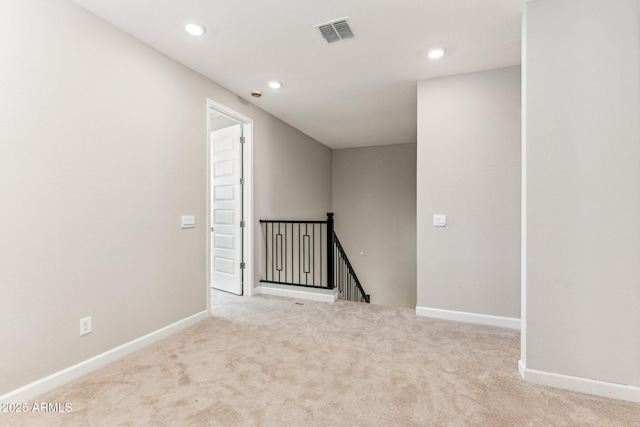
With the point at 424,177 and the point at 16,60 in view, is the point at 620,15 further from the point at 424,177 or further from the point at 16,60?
the point at 16,60

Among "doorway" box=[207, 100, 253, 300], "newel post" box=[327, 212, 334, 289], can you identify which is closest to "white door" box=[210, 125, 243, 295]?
"doorway" box=[207, 100, 253, 300]

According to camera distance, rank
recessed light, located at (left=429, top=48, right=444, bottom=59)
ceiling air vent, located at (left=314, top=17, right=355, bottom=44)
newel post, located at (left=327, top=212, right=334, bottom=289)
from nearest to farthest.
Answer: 1. ceiling air vent, located at (left=314, top=17, right=355, bottom=44)
2. recessed light, located at (left=429, top=48, right=444, bottom=59)
3. newel post, located at (left=327, top=212, right=334, bottom=289)

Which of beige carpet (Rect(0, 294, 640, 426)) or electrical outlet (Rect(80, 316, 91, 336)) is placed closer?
beige carpet (Rect(0, 294, 640, 426))

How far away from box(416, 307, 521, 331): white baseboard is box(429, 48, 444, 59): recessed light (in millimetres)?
2510

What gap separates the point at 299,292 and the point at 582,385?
2.91 meters

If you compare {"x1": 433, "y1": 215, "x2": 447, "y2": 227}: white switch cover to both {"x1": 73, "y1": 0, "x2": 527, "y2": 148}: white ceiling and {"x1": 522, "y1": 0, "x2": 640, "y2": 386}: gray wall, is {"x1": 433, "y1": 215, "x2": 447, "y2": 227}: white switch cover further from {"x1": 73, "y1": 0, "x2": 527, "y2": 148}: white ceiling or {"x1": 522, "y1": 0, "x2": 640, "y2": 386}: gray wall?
{"x1": 73, "y1": 0, "x2": 527, "y2": 148}: white ceiling

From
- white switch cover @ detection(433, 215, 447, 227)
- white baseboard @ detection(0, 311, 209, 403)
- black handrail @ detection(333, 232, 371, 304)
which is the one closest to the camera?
white baseboard @ detection(0, 311, 209, 403)

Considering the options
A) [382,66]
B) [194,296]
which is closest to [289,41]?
[382,66]

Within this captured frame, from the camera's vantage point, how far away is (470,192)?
311 centimetres

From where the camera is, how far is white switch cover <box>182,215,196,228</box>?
9.80 ft

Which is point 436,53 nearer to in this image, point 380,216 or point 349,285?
point 380,216

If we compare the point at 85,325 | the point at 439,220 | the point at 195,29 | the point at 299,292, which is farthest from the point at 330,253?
the point at 195,29

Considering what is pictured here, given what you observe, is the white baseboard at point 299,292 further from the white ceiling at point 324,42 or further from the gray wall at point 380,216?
→ the gray wall at point 380,216

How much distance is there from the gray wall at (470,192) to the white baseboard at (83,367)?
2.59 m
